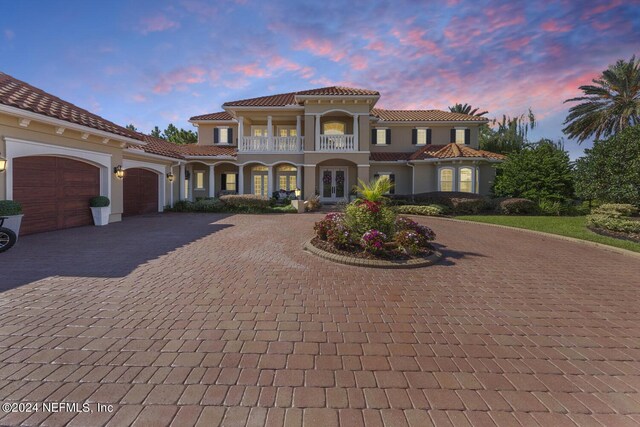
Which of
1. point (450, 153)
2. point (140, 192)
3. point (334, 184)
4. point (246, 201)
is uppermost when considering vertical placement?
point (450, 153)

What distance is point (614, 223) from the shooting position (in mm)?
10977

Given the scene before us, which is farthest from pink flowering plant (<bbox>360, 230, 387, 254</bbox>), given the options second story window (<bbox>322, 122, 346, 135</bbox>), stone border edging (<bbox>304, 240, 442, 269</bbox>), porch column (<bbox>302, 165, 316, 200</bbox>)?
second story window (<bbox>322, 122, 346, 135</bbox>)

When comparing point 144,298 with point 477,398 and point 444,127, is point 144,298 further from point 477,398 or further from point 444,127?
point 444,127

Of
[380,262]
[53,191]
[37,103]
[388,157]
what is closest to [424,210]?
[388,157]

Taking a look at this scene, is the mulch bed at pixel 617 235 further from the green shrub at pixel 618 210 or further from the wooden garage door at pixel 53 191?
the wooden garage door at pixel 53 191

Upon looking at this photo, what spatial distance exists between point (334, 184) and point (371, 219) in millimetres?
14972

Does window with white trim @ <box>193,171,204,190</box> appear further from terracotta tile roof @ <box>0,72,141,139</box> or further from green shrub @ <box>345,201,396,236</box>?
green shrub @ <box>345,201,396,236</box>

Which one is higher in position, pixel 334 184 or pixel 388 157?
pixel 388 157

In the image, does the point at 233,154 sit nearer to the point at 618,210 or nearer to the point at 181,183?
the point at 181,183

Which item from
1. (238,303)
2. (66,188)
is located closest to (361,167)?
(66,188)

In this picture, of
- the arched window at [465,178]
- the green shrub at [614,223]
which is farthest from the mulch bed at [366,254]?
the arched window at [465,178]

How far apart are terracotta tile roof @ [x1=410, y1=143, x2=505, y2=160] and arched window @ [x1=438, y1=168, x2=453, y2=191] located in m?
1.01

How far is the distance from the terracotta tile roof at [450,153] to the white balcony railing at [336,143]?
541 centimetres

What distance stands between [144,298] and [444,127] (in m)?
24.8
